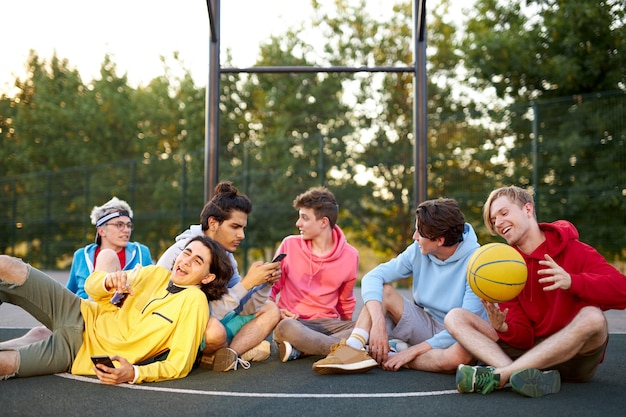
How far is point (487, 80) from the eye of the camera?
35.1 ft

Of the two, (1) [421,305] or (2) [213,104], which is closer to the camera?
(1) [421,305]

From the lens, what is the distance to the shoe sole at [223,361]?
327cm

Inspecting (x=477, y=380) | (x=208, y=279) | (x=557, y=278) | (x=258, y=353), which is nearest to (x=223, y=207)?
(x=208, y=279)

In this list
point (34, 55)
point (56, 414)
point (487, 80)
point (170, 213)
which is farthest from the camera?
point (34, 55)

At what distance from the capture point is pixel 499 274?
9.18ft

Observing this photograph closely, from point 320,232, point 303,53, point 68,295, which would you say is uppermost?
point 303,53

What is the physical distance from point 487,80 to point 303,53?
494cm

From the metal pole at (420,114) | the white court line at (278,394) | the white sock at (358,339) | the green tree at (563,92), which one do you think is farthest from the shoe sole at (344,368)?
the green tree at (563,92)

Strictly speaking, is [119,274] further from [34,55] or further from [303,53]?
[34,55]

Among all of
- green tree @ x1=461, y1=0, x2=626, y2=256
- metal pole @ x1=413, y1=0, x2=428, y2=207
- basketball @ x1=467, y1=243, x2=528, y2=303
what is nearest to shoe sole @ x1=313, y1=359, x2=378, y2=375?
basketball @ x1=467, y1=243, x2=528, y2=303

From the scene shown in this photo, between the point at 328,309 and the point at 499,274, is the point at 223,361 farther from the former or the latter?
the point at 499,274

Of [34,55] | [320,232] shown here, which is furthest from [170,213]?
[320,232]

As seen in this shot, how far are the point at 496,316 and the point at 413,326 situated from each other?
65 centimetres

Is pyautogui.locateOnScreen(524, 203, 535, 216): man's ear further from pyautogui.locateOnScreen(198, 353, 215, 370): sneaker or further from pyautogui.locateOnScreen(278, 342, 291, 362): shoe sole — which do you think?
pyautogui.locateOnScreen(198, 353, 215, 370): sneaker
